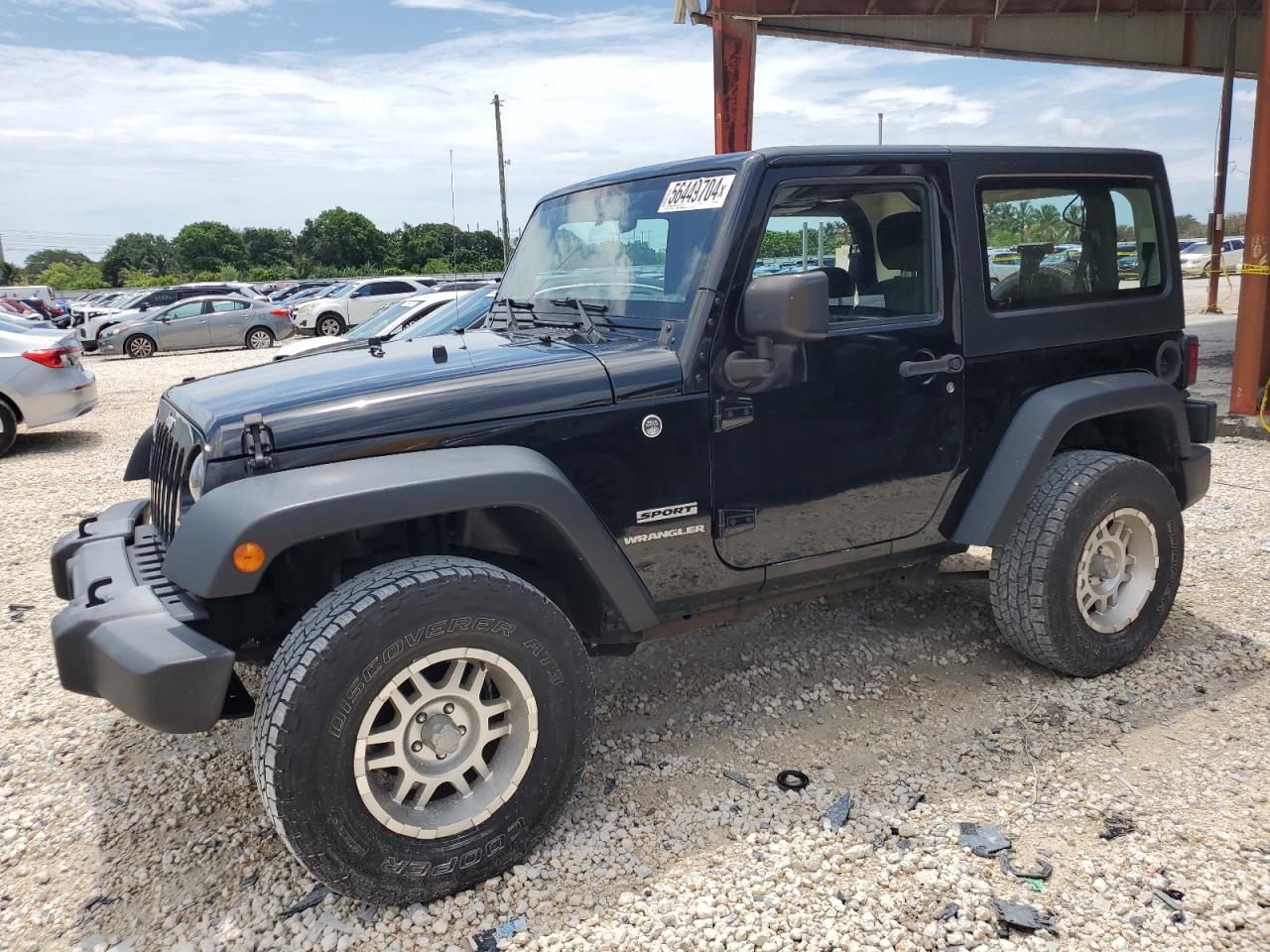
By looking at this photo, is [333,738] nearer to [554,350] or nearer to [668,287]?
[554,350]

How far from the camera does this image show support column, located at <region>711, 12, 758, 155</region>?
1006 centimetres

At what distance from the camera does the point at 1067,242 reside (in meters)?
3.81

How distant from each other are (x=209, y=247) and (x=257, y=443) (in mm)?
75448

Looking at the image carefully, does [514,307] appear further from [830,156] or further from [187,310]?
[187,310]

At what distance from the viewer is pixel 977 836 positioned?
283cm

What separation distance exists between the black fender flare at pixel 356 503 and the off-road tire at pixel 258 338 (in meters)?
21.4

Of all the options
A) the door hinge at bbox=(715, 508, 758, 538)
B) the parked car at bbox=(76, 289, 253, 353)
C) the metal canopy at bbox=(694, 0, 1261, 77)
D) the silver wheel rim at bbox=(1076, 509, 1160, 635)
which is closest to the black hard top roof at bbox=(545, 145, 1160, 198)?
the door hinge at bbox=(715, 508, 758, 538)

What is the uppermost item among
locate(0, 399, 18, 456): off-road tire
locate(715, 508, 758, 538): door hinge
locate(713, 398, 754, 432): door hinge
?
locate(713, 398, 754, 432): door hinge

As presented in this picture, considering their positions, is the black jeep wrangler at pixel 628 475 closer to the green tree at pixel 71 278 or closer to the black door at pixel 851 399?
the black door at pixel 851 399

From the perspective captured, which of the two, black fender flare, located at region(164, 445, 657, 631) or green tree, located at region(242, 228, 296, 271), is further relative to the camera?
green tree, located at region(242, 228, 296, 271)

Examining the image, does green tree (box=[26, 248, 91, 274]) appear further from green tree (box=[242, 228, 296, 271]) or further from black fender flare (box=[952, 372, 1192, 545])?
black fender flare (box=[952, 372, 1192, 545])

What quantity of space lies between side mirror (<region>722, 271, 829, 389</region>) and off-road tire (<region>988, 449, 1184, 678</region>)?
1370 millimetres

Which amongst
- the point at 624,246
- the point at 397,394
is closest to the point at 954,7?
the point at 624,246

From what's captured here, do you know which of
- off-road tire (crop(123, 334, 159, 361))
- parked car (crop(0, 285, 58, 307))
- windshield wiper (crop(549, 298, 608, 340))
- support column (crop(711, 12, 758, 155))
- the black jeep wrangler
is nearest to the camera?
the black jeep wrangler
